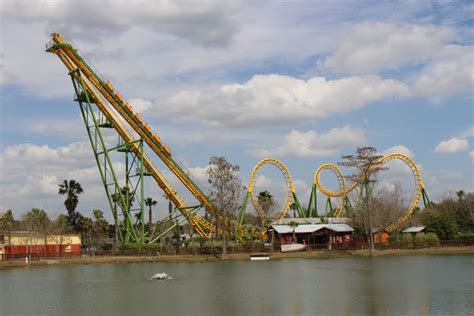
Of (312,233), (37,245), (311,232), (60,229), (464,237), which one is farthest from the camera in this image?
(60,229)

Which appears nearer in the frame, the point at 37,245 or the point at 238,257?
the point at 238,257

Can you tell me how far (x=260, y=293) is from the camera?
28.5 metres

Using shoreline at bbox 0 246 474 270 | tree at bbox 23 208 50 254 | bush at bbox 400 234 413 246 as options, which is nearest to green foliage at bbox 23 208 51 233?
tree at bbox 23 208 50 254

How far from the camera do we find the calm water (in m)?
23.0

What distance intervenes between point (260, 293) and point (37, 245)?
51.3m

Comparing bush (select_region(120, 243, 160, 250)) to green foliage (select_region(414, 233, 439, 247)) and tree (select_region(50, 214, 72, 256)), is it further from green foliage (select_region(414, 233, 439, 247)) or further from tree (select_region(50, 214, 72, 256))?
green foliage (select_region(414, 233, 439, 247))

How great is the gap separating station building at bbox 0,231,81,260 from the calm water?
2656cm

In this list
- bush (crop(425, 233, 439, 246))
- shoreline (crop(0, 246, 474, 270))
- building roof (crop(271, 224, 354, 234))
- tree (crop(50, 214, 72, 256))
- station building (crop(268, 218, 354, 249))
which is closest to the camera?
shoreline (crop(0, 246, 474, 270))

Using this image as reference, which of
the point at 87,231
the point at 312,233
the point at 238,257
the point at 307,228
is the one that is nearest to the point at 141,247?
the point at 238,257

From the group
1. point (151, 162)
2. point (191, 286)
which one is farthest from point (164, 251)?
point (191, 286)

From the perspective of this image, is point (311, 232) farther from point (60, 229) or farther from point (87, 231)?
point (60, 229)

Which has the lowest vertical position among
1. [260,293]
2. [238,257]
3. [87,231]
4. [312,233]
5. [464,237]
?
[260,293]

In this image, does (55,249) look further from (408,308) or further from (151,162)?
(408,308)

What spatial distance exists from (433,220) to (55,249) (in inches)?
1839
